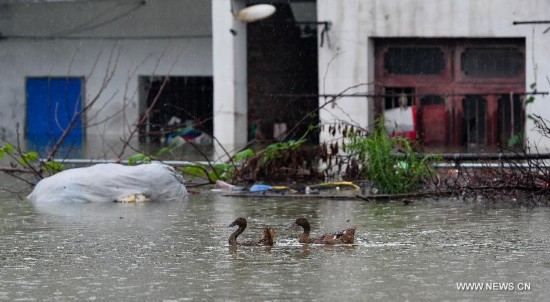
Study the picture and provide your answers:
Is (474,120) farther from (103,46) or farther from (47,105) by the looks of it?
(47,105)

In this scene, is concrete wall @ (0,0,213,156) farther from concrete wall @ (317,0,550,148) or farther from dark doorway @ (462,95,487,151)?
dark doorway @ (462,95,487,151)

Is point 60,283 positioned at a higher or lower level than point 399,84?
lower

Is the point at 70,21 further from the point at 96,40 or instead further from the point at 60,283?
the point at 60,283

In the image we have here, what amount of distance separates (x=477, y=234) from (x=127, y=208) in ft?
15.1

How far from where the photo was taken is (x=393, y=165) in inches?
627

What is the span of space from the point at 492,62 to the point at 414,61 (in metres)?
1.58

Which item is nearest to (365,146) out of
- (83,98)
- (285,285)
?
(285,285)

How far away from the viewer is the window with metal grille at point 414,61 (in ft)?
88.7

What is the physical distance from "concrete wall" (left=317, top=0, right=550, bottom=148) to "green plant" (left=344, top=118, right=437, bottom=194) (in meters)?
8.76

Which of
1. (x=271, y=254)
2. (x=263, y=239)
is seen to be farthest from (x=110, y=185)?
(x=271, y=254)

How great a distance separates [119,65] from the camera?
33188 mm
